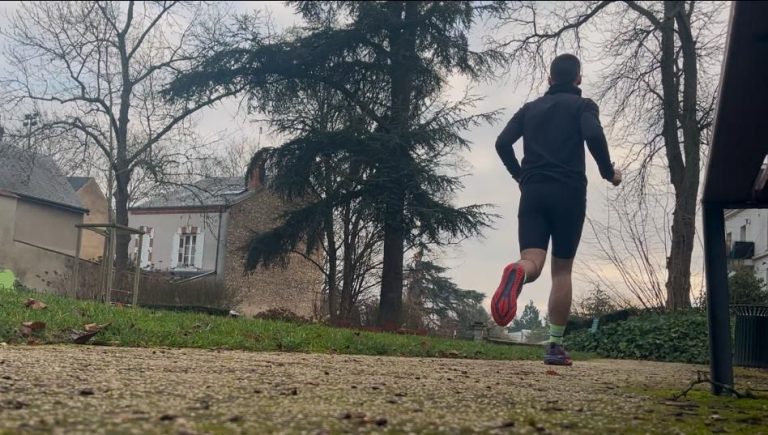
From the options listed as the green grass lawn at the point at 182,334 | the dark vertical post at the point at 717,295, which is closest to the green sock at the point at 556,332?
the dark vertical post at the point at 717,295

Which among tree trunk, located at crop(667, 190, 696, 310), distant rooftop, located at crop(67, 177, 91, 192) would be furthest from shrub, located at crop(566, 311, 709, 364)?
distant rooftop, located at crop(67, 177, 91, 192)

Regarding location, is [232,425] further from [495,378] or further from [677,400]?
[495,378]

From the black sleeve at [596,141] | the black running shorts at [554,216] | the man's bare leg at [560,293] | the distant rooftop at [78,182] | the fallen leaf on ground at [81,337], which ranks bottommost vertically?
the fallen leaf on ground at [81,337]

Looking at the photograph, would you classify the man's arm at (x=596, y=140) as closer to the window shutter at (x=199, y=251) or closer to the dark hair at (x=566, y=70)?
the dark hair at (x=566, y=70)

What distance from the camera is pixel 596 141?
17.7ft

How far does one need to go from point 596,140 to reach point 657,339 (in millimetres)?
7607

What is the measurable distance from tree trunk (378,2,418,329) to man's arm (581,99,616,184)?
12.8m

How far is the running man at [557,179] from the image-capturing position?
5484mm

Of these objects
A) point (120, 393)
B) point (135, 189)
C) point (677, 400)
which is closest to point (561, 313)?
point (677, 400)

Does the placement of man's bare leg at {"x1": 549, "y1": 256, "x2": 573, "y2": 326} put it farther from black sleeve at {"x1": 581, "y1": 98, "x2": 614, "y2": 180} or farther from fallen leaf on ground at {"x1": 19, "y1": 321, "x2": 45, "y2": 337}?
fallen leaf on ground at {"x1": 19, "y1": 321, "x2": 45, "y2": 337}

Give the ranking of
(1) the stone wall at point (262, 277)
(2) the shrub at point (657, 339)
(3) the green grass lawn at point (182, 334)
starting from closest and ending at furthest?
(3) the green grass lawn at point (182, 334) → (2) the shrub at point (657, 339) → (1) the stone wall at point (262, 277)

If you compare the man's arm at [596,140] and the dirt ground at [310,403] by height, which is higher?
the man's arm at [596,140]

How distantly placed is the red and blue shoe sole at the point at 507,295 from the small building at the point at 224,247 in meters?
34.1

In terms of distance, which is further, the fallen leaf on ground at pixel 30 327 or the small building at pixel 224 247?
the small building at pixel 224 247
